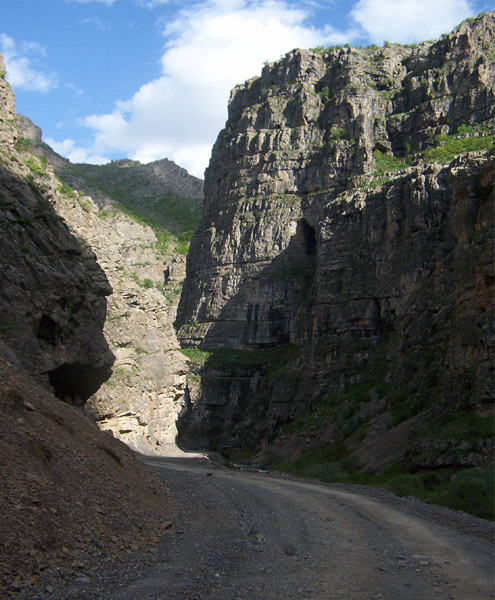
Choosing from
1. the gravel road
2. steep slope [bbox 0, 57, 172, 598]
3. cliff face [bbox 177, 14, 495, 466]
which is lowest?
the gravel road

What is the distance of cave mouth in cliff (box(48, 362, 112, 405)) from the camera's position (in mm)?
28703

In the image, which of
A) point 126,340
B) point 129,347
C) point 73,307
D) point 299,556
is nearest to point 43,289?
point 73,307

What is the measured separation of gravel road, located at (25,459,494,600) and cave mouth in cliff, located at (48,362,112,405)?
13.6 meters

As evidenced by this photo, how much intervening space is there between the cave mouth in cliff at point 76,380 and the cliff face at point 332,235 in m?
22.0

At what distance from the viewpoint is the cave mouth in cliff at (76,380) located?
2870 centimetres

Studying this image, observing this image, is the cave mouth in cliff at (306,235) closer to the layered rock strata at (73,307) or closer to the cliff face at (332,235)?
the cliff face at (332,235)

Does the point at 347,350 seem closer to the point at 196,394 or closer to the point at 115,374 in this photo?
the point at 196,394

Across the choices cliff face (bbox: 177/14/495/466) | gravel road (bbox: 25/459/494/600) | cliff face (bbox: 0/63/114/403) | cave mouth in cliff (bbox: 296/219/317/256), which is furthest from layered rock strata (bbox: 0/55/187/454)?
cave mouth in cliff (bbox: 296/219/317/256)

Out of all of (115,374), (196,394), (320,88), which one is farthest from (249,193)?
(115,374)

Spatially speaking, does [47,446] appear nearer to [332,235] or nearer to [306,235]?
[332,235]

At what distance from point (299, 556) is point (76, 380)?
22.0m

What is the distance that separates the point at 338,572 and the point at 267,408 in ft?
228

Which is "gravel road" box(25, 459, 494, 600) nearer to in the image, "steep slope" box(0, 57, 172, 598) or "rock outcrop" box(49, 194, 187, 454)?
"steep slope" box(0, 57, 172, 598)

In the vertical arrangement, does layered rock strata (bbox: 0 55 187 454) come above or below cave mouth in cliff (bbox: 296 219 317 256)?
below
